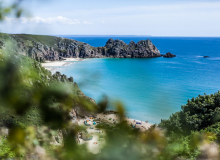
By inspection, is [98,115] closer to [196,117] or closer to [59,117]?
[59,117]

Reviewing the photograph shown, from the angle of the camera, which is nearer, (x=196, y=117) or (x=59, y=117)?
(x=59, y=117)

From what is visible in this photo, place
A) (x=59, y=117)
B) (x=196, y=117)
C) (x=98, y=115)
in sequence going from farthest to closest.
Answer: (x=196, y=117), (x=98, y=115), (x=59, y=117)

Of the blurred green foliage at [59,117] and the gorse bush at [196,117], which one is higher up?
the blurred green foliage at [59,117]

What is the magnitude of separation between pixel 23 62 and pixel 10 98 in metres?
0.29

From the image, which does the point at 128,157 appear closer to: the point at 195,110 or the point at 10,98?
the point at 10,98

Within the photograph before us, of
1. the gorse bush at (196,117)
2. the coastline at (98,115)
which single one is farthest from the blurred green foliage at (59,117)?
the gorse bush at (196,117)

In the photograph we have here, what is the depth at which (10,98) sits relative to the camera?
96 cm

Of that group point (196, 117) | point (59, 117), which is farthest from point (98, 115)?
point (196, 117)

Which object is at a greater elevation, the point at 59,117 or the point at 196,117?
the point at 59,117

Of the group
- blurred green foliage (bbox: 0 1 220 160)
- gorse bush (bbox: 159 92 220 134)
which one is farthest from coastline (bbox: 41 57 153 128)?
gorse bush (bbox: 159 92 220 134)

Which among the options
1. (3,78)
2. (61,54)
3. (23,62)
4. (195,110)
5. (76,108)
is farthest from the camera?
(61,54)

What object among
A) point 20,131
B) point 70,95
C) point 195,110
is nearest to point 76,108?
point 70,95

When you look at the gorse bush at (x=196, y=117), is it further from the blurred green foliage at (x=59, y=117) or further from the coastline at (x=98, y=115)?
the blurred green foliage at (x=59, y=117)

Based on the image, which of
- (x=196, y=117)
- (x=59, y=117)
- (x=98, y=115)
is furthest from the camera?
(x=196, y=117)
